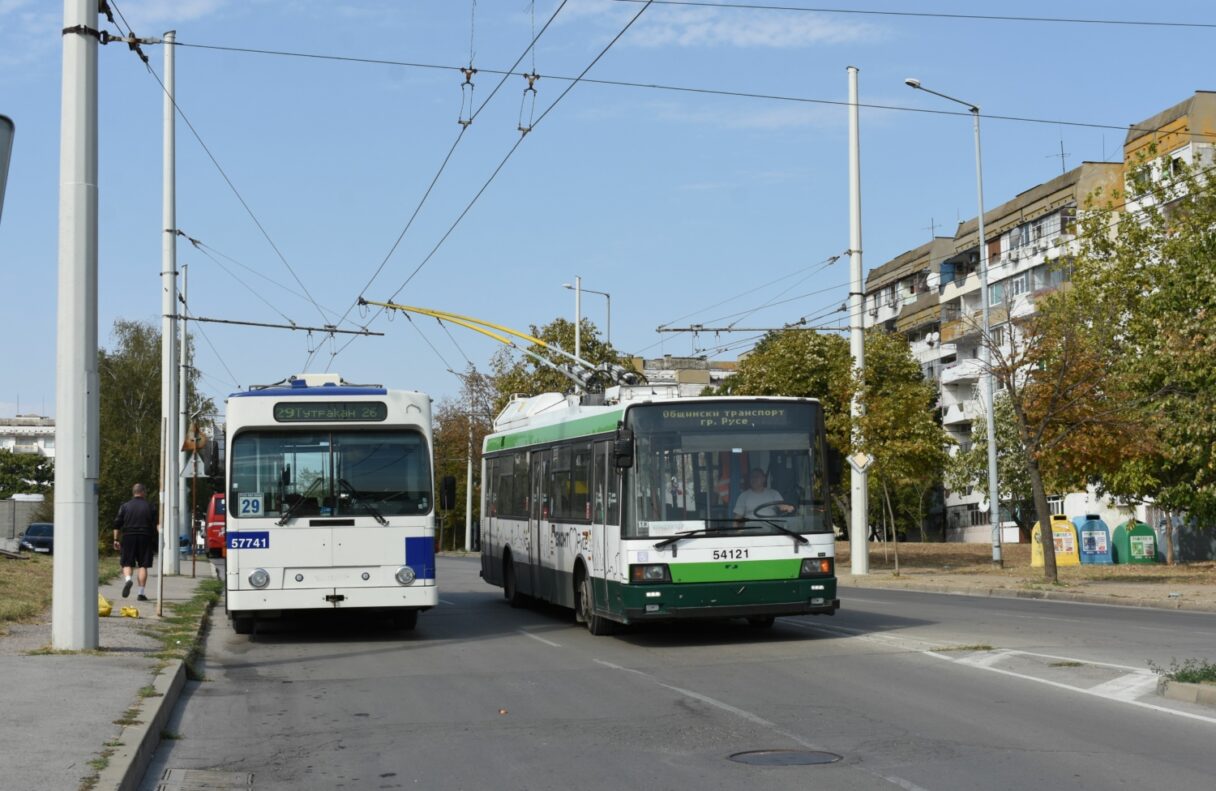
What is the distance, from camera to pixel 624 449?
16234mm

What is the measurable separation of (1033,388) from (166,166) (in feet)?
61.7

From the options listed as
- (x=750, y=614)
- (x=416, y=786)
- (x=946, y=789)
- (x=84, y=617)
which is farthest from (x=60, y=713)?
(x=750, y=614)

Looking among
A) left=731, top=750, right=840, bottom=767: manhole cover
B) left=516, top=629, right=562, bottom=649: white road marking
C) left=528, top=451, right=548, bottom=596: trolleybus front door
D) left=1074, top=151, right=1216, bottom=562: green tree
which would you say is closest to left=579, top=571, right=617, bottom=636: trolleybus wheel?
left=516, top=629, right=562, bottom=649: white road marking

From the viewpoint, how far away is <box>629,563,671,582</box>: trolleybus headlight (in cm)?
1605

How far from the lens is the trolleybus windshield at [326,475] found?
57.0 ft

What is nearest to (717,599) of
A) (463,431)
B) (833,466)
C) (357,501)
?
(833,466)

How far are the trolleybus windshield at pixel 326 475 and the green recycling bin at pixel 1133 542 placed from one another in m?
30.3

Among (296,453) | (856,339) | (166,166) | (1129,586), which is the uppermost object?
(166,166)

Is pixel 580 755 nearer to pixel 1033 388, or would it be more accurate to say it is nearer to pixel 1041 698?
pixel 1041 698

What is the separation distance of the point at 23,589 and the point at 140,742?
57.4 ft

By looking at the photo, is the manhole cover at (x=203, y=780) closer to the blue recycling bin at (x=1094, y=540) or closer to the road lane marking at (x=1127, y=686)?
the road lane marking at (x=1127, y=686)

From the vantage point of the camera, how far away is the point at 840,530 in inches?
2936

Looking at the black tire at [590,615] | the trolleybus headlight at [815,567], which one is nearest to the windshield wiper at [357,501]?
the black tire at [590,615]

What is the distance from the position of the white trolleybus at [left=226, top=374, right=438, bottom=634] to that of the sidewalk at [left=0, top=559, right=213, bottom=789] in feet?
5.37
